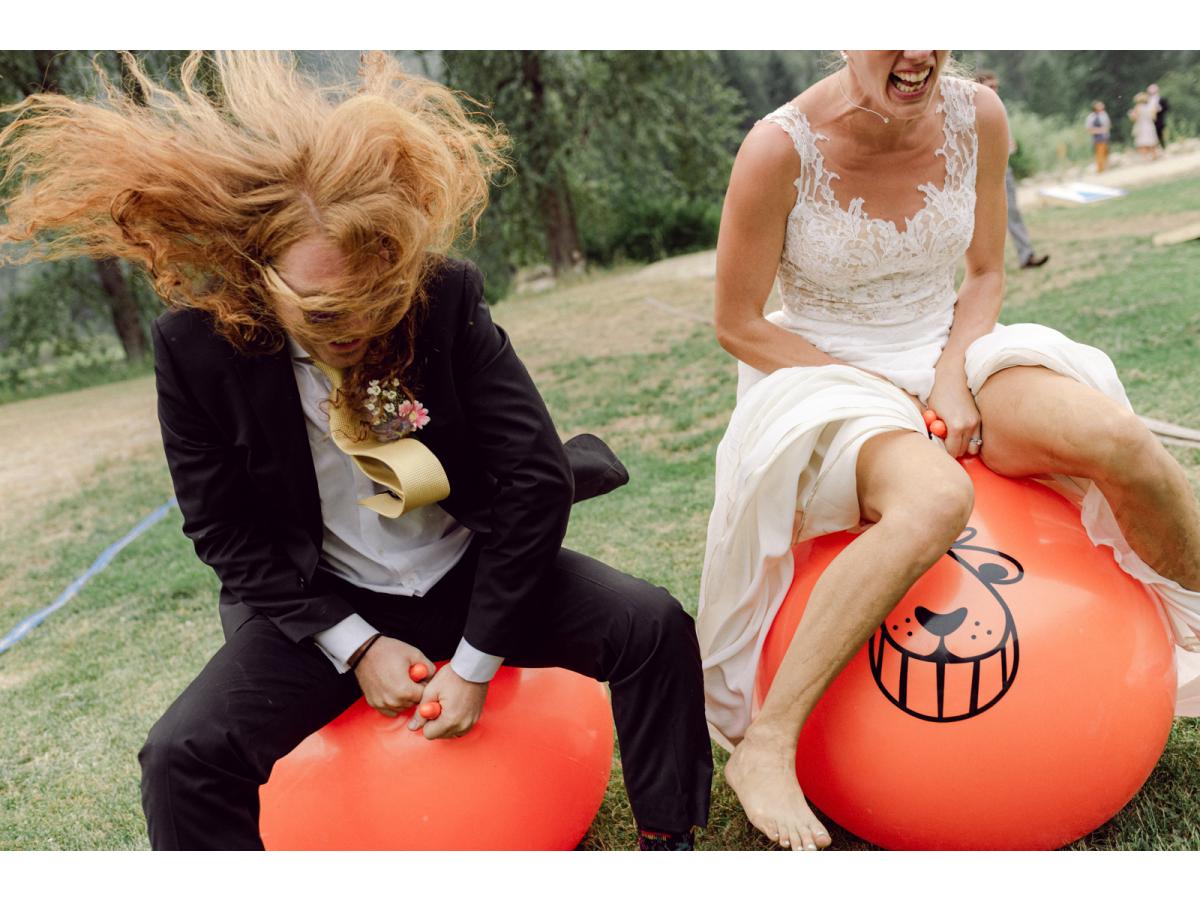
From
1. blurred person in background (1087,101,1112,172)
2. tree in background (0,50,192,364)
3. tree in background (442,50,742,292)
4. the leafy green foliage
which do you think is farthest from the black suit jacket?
blurred person in background (1087,101,1112,172)

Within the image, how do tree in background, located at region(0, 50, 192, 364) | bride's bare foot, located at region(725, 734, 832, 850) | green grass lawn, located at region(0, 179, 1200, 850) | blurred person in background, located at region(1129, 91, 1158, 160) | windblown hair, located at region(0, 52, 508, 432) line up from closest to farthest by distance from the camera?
Result: windblown hair, located at region(0, 52, 508, 432)
bride's bare foot, located at region(725, 734, 832, 850)
green grass lawn, located at region(0, 179, 1200, 850)
tree in background, located at region(0, 50, 192, 364)
blurred person in background, located at region(1129, 91, 1158, 160)

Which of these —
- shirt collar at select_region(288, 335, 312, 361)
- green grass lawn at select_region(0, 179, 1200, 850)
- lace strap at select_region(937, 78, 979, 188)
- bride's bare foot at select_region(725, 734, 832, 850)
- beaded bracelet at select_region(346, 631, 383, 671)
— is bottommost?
green grass lawn at select_region(0, 179, 1200, 850)

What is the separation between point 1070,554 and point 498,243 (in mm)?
19442

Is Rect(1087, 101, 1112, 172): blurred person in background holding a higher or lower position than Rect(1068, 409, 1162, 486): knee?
lower

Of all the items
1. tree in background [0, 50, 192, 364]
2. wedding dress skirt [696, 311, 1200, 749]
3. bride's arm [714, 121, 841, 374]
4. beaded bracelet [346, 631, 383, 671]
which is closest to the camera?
beaded bracelet [346, 631, 383, 671]

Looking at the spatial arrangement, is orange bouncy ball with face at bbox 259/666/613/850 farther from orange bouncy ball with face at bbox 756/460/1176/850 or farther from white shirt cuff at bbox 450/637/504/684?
orange bouncy ball with face at bbox 756/460/1176/850

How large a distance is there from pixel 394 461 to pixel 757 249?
116 cm

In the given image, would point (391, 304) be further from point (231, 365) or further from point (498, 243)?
point (498, 243)

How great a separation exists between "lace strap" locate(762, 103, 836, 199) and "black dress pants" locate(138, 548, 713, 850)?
3.72 feet

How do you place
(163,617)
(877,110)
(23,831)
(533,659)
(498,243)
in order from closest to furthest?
(533,659)
(877,110)
(23,831)
(163,617)
(498,243)

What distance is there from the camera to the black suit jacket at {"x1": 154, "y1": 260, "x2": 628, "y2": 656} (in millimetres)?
2373

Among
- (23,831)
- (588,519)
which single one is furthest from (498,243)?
(23,831)

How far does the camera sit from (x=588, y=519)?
596cm

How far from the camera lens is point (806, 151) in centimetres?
288
